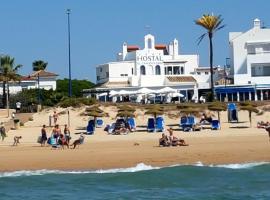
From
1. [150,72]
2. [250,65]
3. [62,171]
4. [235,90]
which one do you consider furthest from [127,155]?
[150,72]

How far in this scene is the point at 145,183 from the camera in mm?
21547

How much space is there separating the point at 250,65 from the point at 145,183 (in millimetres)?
47267

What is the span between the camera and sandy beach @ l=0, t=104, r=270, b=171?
961 inches

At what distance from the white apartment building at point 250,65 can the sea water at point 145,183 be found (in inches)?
1637

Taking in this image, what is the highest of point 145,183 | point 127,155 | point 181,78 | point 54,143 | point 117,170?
point 181,78

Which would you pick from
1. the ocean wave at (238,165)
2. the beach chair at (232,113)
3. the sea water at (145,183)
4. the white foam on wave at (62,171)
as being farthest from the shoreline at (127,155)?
the beach chair at (232,113)

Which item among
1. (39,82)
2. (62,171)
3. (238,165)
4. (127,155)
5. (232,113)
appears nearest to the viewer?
(62,171)

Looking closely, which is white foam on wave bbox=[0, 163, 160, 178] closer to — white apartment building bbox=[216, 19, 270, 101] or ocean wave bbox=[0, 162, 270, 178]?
ocean wave bbox=[0, 162, 270, 178]

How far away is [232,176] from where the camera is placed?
2222cm

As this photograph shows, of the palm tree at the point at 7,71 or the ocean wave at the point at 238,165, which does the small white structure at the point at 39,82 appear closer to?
the palm tree at the point at 7,71

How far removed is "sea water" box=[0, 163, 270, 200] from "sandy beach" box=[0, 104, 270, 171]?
0.82 metres

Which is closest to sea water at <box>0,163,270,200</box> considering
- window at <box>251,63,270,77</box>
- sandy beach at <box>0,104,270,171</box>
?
sandy beach at <box>0,104,270,171</box>

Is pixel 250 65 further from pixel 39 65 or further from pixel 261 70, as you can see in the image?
pixel 39 65

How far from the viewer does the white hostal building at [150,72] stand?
69562 millimetres
